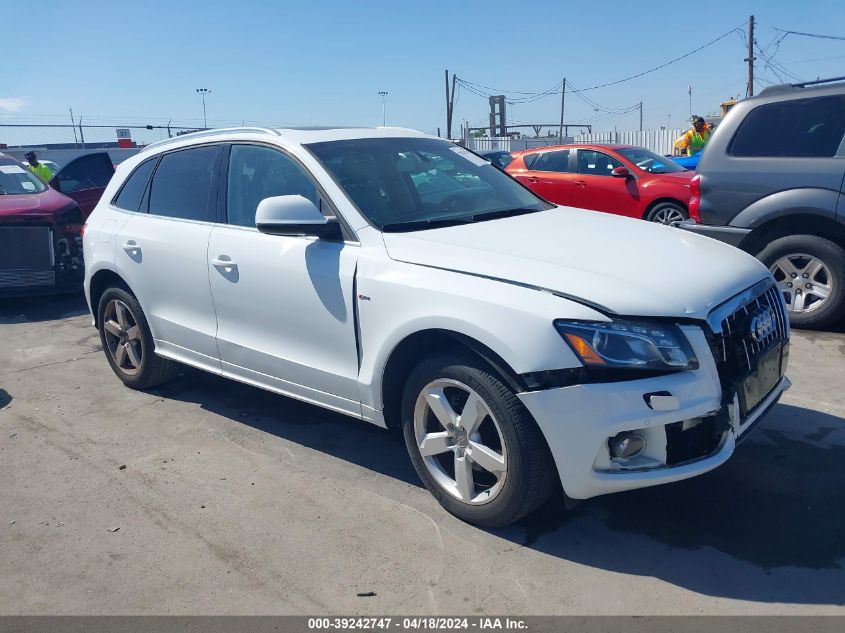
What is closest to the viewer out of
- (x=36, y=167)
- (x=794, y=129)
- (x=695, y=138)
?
(x=794, y=129)

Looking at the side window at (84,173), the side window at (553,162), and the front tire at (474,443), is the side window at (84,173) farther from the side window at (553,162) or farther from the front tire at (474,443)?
the front tire at (474,443)

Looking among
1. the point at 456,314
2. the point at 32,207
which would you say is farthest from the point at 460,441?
the point at 32,207

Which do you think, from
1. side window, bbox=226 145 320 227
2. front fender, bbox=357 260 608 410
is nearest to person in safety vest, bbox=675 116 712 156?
side window, bbox=226 145 320 227

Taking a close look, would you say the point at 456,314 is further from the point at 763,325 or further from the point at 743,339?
the point at 763,325

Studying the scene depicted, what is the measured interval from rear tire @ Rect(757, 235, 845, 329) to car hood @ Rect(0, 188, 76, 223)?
24.2 ft

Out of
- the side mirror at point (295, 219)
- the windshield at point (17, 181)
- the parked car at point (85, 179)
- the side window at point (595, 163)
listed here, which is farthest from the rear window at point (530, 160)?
the side mirror at point (295, 219)

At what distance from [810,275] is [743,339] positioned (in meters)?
3.41

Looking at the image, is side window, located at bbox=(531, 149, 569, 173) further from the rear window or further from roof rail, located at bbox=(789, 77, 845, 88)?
roof rail, located at bbox=(789, 77, 845, 88)

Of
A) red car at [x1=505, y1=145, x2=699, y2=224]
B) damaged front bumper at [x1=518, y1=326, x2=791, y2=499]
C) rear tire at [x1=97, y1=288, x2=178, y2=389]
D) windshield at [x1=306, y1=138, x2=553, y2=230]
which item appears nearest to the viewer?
damaged front bumper at [x1=518, y1=326, x2=791, y2=499]

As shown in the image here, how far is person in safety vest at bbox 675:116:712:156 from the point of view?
13633 millimetres

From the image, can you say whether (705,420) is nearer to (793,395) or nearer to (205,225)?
(793,395)

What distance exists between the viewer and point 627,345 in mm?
2820

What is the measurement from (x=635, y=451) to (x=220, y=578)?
178 cm

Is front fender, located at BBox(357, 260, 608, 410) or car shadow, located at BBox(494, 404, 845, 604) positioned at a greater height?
front fender, located at BBox(357, 260, 608, 410)
